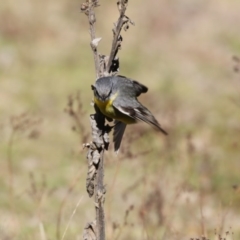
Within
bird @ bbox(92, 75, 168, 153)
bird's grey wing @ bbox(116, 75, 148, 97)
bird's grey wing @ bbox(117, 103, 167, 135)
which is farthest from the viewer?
bird's grey wing @ bbox(116, 75, 148, 97)

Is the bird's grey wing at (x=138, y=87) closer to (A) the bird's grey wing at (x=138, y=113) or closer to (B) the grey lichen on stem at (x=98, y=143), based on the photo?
(A) the bird's grey wing at (x=138, y=113)

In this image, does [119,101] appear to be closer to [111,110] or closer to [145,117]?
[111,110]

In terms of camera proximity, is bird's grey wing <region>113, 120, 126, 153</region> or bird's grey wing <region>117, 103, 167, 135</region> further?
bird's grey wing <region>113, 120, 126, 153</region>

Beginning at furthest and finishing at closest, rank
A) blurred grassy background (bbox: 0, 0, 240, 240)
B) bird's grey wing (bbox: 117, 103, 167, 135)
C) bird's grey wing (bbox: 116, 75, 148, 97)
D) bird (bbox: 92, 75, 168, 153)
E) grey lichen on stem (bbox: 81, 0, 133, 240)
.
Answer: blurred grassy background (bbox: 0, 0, 240, 240) < bird's grey wing (bbox: 116, 75, 148, 97) < bird's grey wing (bbox: 117, 103, 167, 135) < bird (bbox: 92, 75, 168, 153) < grey lichen on stem (bbox: 81, 0, 133, 240)

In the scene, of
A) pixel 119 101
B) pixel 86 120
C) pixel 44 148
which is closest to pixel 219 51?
pixel 86 120

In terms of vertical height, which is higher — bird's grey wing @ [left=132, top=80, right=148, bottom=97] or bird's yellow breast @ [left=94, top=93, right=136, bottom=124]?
bird's grey wing @ [left=132, top=80, right=148, bottom=97]

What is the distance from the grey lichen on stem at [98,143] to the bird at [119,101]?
0.25 ft

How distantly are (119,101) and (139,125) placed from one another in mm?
4756

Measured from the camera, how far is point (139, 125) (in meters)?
9.23

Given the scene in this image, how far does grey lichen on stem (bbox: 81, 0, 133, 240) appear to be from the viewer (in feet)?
12.8

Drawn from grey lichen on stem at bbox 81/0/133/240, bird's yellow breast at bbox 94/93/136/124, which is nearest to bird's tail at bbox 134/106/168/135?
bird's yellow breast at bbox 94/93/136/124

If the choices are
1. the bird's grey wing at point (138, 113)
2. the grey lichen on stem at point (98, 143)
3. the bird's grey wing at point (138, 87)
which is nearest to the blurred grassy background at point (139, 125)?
the bird's grey wing at point (138, 87)

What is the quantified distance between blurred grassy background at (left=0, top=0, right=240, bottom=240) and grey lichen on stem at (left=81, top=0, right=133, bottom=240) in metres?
1.62

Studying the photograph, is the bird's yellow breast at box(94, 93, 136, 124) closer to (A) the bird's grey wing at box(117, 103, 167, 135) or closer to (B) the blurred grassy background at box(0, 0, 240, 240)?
(A) the bird's grey wing at box(117, 103, 167, 135)
